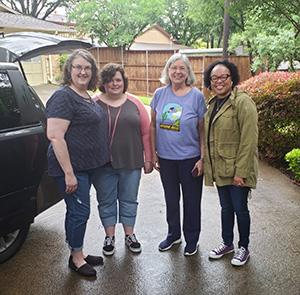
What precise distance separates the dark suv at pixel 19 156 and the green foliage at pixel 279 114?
4.12 m

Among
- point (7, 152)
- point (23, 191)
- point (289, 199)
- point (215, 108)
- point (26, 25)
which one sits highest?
point (26, 25)

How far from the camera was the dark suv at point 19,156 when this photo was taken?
2.72 meters

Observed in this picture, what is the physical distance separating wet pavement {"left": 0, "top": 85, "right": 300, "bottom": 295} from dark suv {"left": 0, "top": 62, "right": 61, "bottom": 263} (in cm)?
43

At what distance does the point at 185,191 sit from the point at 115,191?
677 millimetres

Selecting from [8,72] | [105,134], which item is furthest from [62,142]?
[8,72]

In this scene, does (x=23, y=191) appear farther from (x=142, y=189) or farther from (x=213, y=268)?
(x=142, y=189)

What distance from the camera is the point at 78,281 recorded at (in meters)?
2.86

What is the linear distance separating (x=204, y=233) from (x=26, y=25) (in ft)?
53.2

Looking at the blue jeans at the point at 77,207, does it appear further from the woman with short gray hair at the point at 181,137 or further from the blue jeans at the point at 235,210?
the blue jeans at the point at 235,210

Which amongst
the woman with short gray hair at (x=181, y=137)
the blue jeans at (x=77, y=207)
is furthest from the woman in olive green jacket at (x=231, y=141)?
the blue jeans at (x=77, y=207)

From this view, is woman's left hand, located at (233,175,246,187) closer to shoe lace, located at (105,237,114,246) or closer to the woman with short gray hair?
the woman with short gray hair

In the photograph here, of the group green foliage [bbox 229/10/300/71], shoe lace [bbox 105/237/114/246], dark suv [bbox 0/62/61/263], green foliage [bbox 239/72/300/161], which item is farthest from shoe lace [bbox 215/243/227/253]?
green foliage [bbox 229/10/300/71]

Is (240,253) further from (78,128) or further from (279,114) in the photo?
(279,114)

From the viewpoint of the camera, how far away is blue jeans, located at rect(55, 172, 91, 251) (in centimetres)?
273
